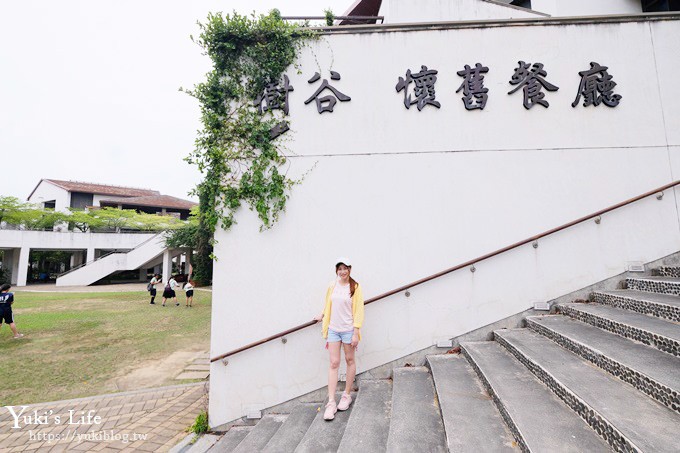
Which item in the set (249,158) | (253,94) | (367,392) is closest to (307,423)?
(367,392)

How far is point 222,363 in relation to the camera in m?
4.08

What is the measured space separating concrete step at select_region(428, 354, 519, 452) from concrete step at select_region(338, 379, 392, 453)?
592 mm

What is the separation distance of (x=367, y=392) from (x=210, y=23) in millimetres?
5281

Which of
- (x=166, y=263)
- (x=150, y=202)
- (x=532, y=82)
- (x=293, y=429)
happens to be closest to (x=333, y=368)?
(x=293, y=429)

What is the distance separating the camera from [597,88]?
4.28m

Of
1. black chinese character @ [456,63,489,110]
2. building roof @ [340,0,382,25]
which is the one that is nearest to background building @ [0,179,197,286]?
building roof @ [340,0,382,25]

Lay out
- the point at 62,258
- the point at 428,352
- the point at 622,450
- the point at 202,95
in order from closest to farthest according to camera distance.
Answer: the point at 622,450
the point at 428,352
the point at 202,95
the point at 62,258

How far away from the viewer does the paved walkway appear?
3.72 m

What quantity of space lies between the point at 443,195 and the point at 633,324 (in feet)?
7.70

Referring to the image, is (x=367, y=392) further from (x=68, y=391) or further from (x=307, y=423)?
(x=68, y=391)

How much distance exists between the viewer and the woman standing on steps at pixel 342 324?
11.0 feet

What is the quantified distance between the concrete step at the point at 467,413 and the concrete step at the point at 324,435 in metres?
1.05

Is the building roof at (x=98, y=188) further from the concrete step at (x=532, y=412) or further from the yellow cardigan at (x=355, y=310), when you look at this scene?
the concrete step at (x=532, y=412)

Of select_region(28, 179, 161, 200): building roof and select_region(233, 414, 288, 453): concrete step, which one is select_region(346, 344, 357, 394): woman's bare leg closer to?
select_region(233, 414, 288, 453): concrete step
